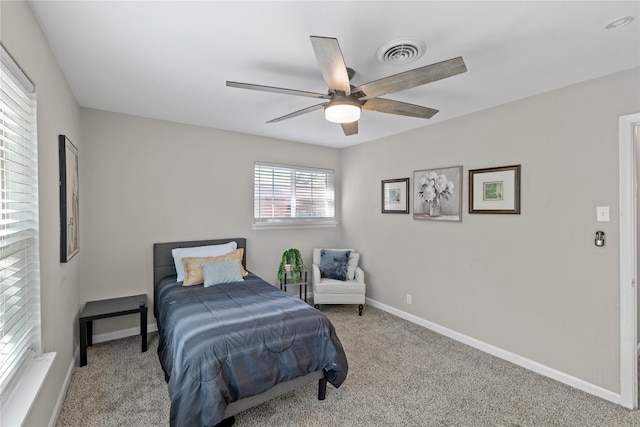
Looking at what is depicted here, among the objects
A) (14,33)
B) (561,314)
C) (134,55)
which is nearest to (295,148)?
(134,55)

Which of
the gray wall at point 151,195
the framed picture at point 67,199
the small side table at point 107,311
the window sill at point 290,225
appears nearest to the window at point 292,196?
the window sill at point 290,225

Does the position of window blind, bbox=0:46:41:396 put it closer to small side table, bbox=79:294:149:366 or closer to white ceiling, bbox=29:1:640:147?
white ceiling, bbox=29:1:640:147

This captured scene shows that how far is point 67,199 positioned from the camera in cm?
233

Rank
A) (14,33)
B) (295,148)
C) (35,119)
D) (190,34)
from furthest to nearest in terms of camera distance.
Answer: (295,148), (190,34), (35,119), (14,33)

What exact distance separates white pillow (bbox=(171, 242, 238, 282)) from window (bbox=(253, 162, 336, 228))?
27.4 inches

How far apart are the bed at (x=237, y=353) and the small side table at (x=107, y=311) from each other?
0.54 metres

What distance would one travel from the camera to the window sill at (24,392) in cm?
127

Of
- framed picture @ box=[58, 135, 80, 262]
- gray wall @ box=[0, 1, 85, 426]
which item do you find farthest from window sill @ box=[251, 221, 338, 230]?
gray wall @ box=[0, 1, 85, 426]

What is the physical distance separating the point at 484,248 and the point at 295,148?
9.82 ft

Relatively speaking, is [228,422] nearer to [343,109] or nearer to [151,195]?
[343,109]

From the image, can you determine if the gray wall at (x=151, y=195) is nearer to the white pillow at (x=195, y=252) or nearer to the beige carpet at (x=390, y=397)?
the white pillow at (x=195, y=252)

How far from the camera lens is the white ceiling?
1607 millimetres

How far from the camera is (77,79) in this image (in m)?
2.50

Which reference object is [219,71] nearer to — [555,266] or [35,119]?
[35,119]
